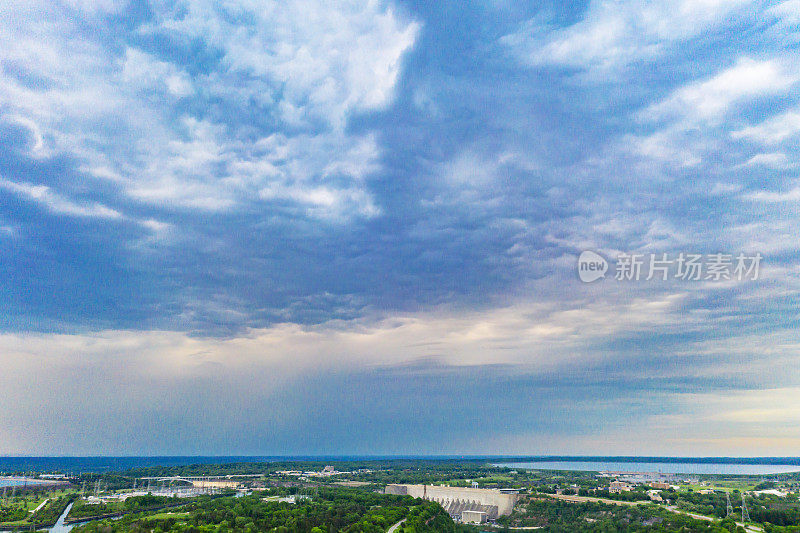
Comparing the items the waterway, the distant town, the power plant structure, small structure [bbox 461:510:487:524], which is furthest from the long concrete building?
the waterway

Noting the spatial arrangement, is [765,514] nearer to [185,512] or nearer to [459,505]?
[459,505]

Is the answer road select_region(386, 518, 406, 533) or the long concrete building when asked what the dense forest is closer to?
road select_region(386, 518, 406, 533)

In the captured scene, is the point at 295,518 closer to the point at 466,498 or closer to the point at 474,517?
the point at 474,517

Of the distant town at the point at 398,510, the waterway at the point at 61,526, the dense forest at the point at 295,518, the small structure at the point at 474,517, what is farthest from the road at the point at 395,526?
the waterway at the point at 61,526

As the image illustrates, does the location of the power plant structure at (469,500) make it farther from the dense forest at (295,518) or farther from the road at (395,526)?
the road at (395,526)

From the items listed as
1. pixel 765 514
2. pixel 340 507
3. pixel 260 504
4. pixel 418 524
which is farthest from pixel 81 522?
pixel 765 514
